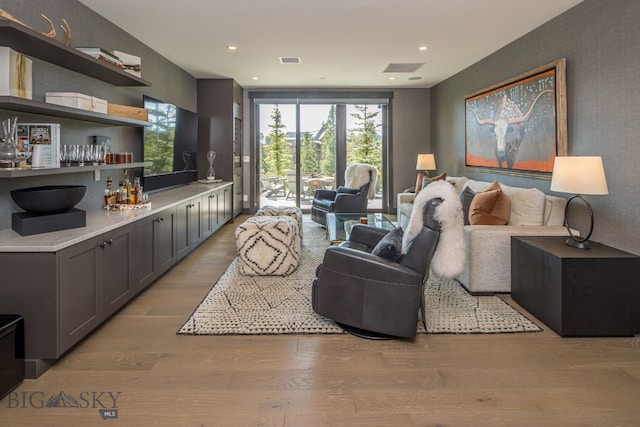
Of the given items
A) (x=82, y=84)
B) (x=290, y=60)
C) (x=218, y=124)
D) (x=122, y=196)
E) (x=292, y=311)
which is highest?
(x=290, y=60)

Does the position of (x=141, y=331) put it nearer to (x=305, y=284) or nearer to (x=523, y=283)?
(x=305, y=284)

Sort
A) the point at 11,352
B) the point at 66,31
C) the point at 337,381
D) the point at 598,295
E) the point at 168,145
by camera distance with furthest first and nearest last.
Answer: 1. the point at 168,145
2. the point at 66,31
3. the point at 598,295
4. the point at 337,381
5. the point at 11,352

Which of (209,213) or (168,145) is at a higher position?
(168,145)

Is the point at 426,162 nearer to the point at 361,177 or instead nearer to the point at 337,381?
the point at 361,177

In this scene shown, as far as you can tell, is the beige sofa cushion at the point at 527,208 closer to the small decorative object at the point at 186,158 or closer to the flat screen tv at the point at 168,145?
the flat screen tv at the point at 168,145

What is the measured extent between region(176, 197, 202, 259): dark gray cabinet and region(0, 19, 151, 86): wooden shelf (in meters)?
1.40

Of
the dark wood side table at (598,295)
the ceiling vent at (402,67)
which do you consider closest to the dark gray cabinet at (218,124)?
the ceiling vent at (402,67)

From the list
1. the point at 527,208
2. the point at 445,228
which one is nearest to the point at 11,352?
the point at 445,228

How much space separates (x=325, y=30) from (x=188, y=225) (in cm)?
264

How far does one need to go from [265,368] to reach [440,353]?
3.51 feet

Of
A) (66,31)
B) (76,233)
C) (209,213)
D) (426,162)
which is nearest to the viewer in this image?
(76,233)

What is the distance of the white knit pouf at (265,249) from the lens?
429cm

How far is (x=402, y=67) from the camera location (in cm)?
660

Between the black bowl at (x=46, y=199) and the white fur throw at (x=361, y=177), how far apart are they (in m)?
4.96
